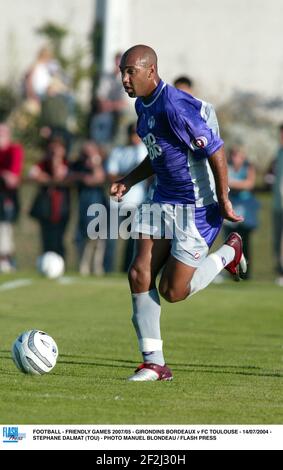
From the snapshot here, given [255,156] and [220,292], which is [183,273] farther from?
[255,156]

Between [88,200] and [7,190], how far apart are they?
1.44 metres

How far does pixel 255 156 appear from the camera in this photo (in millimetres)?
29297

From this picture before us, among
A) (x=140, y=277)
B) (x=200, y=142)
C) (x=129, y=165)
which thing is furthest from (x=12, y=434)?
(x=129, y=165)

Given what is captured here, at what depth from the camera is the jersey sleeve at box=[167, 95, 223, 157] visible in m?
9.09

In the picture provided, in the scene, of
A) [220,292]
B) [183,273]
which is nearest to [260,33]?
[220,292]

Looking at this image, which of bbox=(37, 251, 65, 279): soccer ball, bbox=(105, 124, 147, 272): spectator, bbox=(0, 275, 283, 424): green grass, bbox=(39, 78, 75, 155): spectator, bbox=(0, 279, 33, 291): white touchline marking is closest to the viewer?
bbox=(0, 275, 283, 424): green grass

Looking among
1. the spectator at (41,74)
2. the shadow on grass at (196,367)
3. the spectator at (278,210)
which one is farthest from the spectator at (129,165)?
the shadow on grass at (196,367)

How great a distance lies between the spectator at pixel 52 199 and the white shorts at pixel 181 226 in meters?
12.4

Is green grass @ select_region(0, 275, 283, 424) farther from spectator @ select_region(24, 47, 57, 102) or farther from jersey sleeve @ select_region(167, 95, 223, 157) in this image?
spectator @ select_region(24, 47, 57, 102)

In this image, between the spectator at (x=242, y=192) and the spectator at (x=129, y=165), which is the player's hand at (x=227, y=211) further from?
the spectator at (x=242, y=192)

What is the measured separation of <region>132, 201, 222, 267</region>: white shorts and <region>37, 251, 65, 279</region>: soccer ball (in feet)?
34.9

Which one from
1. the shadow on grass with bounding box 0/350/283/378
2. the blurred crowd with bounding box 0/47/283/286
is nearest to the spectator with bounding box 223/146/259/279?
the blurred crowd with bounding box 0/47/283/286

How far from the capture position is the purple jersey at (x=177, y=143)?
9.10 meters

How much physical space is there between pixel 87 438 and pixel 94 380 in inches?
77.3
